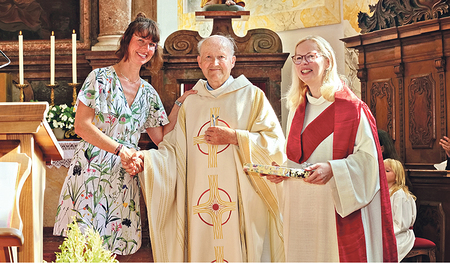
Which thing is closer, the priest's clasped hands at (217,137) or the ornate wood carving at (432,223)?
the priest's clasped hands at (217,137)

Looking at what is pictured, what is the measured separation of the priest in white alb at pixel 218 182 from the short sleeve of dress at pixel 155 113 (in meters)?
0.14

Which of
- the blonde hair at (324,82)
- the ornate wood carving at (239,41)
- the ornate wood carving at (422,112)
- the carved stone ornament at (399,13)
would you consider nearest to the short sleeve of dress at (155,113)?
the blonde hair at (324,82)

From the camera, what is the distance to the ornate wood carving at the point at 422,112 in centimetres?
571

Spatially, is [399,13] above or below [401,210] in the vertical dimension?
above

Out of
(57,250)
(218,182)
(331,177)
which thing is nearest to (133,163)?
(218,182)

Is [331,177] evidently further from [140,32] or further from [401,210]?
[401,210]

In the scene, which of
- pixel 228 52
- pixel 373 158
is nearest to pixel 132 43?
pixel 228 52

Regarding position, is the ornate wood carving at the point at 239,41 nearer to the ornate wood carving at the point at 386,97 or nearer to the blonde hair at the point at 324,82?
the ornate wood carving at the point at 386,97

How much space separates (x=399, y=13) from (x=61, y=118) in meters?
3.89

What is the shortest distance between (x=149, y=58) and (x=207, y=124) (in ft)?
1.88

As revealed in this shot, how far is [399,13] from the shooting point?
6.03 metres

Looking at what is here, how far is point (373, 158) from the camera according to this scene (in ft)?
8.97

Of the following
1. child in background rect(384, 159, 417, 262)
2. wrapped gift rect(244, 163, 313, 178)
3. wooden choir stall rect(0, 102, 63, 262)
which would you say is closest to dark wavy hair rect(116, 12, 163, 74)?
wrapped gift rect(244, 163, 313, 178)

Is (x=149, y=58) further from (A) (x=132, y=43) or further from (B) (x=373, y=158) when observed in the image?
(B) (x=373, y=158)
